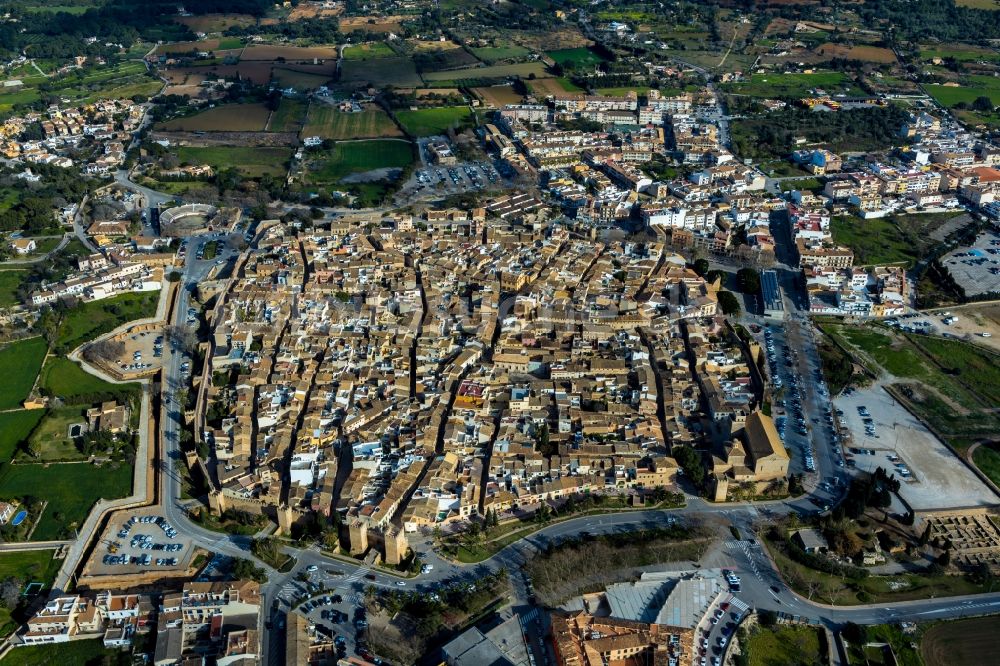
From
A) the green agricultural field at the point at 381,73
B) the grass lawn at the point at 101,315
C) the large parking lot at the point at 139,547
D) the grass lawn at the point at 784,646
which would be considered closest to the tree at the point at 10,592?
the large parking lot at the point at 139,547

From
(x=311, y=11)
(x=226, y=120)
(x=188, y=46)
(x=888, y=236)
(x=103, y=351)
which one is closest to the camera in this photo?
(x=103, y=351)

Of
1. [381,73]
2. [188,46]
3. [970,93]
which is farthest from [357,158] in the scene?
[970,93]

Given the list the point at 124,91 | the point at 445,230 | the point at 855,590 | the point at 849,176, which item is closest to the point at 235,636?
the point at 855,590

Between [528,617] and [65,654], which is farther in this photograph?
[528,617]

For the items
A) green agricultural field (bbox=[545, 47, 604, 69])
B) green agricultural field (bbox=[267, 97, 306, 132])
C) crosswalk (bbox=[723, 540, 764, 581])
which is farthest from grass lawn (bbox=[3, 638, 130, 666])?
green agricultural field (bbox=[545, 47, 604, 69])

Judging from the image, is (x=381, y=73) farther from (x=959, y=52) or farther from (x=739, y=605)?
(x=739, y=605)

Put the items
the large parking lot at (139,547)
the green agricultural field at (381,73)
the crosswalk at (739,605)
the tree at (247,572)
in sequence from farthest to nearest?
the green agricultural field at (381,73) → the large parking lot at (139,547) → the tree at (247,572) → the crosswalk at (739,605)

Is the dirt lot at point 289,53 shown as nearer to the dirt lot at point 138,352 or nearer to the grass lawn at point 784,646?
the dirt lot at point 138,352
